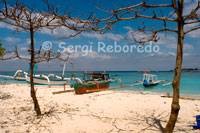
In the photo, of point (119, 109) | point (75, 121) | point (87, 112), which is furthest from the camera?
point (119, 109)

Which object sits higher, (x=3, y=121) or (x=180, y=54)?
(x=180, y=54)

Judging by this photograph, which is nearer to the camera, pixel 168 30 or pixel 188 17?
pixel 188 17

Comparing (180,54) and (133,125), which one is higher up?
(180,54)

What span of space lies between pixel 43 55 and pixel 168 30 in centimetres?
408

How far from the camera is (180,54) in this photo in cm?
320

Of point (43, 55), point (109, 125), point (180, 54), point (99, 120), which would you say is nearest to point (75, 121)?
point (99, 120)

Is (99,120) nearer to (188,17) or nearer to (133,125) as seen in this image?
(133,125)

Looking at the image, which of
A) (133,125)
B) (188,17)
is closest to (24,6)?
(188,17)

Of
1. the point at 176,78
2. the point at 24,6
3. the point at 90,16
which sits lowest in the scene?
the point at 176,78

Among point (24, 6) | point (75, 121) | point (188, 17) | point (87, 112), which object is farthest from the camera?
point (87, 112)

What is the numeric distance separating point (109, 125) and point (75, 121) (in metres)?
1.20

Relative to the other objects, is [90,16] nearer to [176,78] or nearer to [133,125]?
[176,78]

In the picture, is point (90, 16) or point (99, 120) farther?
point (99, 120)

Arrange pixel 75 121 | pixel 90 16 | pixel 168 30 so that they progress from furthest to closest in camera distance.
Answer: pixel 75 121
pixel 168 30
pixel 90 16
